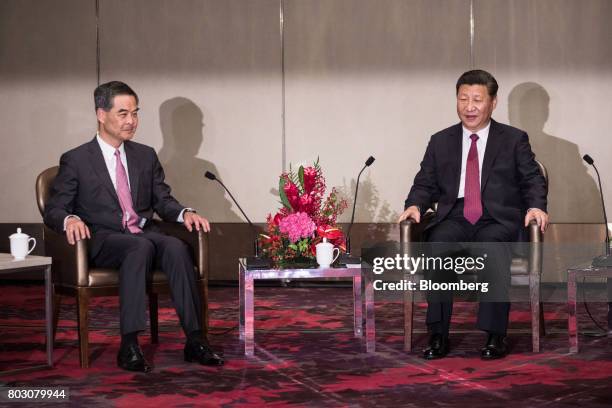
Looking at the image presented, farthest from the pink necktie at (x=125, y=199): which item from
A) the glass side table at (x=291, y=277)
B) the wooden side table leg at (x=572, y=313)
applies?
the wooden side table leg at (x=572, y=313)

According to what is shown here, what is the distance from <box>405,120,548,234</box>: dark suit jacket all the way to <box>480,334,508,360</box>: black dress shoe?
0.59 metres

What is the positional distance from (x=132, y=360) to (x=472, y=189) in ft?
6.01

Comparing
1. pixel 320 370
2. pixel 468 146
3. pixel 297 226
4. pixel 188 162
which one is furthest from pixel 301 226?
pixel 188 162

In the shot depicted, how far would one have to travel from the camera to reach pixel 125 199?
4.44 meters

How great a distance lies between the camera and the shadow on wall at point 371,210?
6.83 metres

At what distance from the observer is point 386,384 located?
11.7 ft

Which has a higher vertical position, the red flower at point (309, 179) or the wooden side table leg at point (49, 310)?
the red flower at point (309, 179)

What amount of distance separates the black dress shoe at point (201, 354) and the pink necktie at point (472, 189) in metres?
1.42

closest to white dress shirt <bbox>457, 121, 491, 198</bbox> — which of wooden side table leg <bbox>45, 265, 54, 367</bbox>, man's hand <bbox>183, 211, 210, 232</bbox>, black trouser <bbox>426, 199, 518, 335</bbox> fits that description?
black trouser <bbox>426, 199, 518, 335</bbox>

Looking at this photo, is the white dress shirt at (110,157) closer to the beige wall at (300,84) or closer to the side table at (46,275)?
the side table at (46,275)

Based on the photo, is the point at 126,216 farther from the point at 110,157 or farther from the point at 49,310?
the point at 49,310

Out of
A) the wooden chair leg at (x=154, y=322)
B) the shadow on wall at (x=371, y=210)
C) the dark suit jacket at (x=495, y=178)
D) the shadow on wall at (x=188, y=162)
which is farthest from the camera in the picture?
the shadow on wall at (x=188, y=162)

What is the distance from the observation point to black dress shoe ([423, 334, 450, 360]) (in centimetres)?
404

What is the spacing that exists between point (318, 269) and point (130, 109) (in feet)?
3.95
